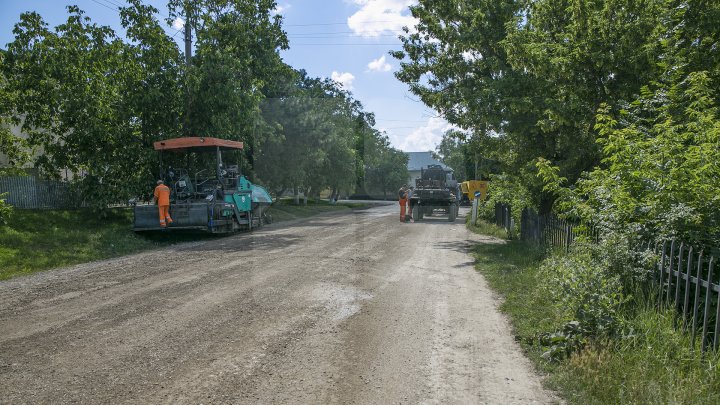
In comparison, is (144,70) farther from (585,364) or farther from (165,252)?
(585,364)

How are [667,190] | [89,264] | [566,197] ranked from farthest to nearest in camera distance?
[89,264] < [566,197] < [667,190]

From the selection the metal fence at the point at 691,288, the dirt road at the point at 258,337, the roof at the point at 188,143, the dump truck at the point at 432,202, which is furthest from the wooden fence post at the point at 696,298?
the dump truck at the point at 432,202

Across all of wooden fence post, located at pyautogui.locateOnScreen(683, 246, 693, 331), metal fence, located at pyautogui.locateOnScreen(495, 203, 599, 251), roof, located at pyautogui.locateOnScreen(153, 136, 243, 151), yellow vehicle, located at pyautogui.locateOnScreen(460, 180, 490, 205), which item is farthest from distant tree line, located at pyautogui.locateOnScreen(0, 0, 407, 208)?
wooden fence post, located at pyautogui.locateOnScreen(683, 246, 693, 331)

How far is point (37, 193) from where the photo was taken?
19984 millimetres

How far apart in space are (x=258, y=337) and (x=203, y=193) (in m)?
11.9

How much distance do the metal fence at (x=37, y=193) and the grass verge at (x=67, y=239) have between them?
1443 mm

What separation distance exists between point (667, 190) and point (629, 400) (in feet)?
8.97

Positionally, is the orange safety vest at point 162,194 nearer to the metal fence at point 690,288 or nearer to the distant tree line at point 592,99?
→ the distant tree line at point 592,99

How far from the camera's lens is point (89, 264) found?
37.8 feet

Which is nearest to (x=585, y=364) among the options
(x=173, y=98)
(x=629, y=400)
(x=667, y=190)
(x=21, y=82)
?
(x=629, y=400)

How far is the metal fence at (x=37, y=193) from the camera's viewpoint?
19.9 meters

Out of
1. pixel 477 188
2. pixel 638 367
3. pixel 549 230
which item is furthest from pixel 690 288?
pixel 477 188

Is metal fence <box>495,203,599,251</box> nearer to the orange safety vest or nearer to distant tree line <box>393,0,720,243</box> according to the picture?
distant tree line <box>393,0,720,243</box>

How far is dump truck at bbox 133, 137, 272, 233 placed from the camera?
1538 centimetres
